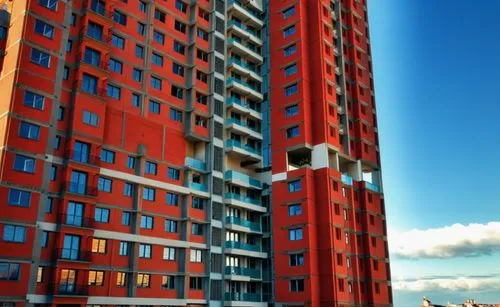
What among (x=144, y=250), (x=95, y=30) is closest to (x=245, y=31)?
(x=95, y=30)

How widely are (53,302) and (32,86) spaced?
64.8ft

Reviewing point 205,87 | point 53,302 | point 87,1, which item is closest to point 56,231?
point 53,302

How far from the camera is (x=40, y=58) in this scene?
46094 mm

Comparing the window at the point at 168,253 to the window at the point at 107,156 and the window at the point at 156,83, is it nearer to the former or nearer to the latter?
the window at the point at 107,156

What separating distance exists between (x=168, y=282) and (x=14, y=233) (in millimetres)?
18700

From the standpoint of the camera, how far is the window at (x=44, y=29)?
Result: 46.3 metres

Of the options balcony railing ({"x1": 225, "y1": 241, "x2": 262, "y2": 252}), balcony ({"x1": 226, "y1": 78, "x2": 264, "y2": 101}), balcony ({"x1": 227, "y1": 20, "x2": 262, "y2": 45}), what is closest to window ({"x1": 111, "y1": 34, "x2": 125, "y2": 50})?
balcony ({"x1": 226, "y1": 78, "x2": 264, "y2": 101})

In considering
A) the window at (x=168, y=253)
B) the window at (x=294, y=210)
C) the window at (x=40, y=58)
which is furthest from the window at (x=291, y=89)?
the window at (x=40, y=58)

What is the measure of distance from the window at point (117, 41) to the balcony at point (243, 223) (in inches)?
994

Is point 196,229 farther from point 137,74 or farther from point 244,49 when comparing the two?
point 244,49

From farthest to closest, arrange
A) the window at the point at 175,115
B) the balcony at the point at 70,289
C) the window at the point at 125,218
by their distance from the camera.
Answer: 1. the window at the point at 175,115
2. the window at the point at 125,218
3. the balcony at the point at 70,289

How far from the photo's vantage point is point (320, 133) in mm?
66875

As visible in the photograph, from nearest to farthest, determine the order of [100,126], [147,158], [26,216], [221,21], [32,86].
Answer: [26,216] < [32,86] < [100,126] < [147,158] < [221,21]

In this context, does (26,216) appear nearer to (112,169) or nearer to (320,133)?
(112,169)
